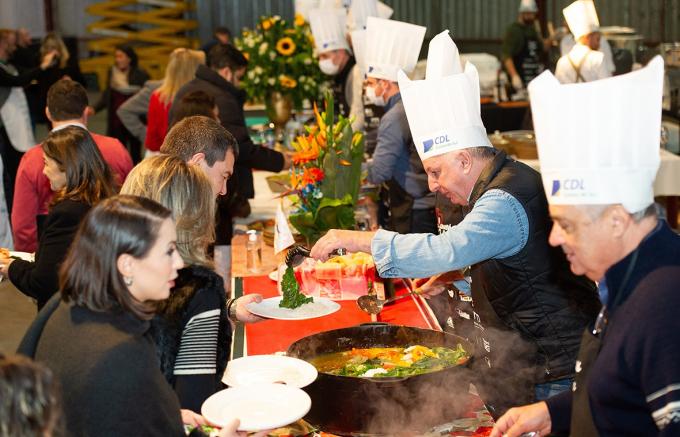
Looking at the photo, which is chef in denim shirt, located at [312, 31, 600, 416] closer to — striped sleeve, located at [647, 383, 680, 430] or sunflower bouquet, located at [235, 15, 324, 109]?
striped sleeve, located at [647, 383, 680, 430]

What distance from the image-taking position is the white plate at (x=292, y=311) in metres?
2.91

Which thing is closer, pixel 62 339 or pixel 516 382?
pixel 62 339

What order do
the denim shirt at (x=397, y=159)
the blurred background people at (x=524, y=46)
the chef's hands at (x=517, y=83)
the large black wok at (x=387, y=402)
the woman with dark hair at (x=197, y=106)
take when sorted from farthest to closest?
the blurred background people at (x=524, y=46), the chef's hands at (x=517, y=83), the denim shirt at (x=397, y=159), the woman with dark hair at (x=197, y=106), the large black wok at (x=387, y=402)

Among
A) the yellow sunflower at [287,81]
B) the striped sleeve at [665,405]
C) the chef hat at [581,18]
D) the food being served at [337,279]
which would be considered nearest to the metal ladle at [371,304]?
the food being served at [337,279]

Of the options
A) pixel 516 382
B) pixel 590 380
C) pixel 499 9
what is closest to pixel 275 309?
pixel 516 382

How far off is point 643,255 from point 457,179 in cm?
92

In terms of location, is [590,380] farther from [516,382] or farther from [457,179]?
[457,179]

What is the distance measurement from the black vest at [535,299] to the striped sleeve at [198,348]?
30.4 inches

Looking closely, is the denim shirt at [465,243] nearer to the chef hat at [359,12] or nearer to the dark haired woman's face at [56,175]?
the dark haired woman's face at [56,175]

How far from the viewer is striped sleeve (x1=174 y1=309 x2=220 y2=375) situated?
1.99 meters

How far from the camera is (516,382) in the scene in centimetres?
240

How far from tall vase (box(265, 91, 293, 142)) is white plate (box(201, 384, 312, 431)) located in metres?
4.71

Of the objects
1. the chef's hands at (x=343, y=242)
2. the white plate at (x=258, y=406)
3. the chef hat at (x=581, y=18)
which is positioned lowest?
the white plate at (x=258, y=406)

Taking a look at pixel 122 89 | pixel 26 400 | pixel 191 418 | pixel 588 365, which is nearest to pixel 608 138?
pixel 588 365
